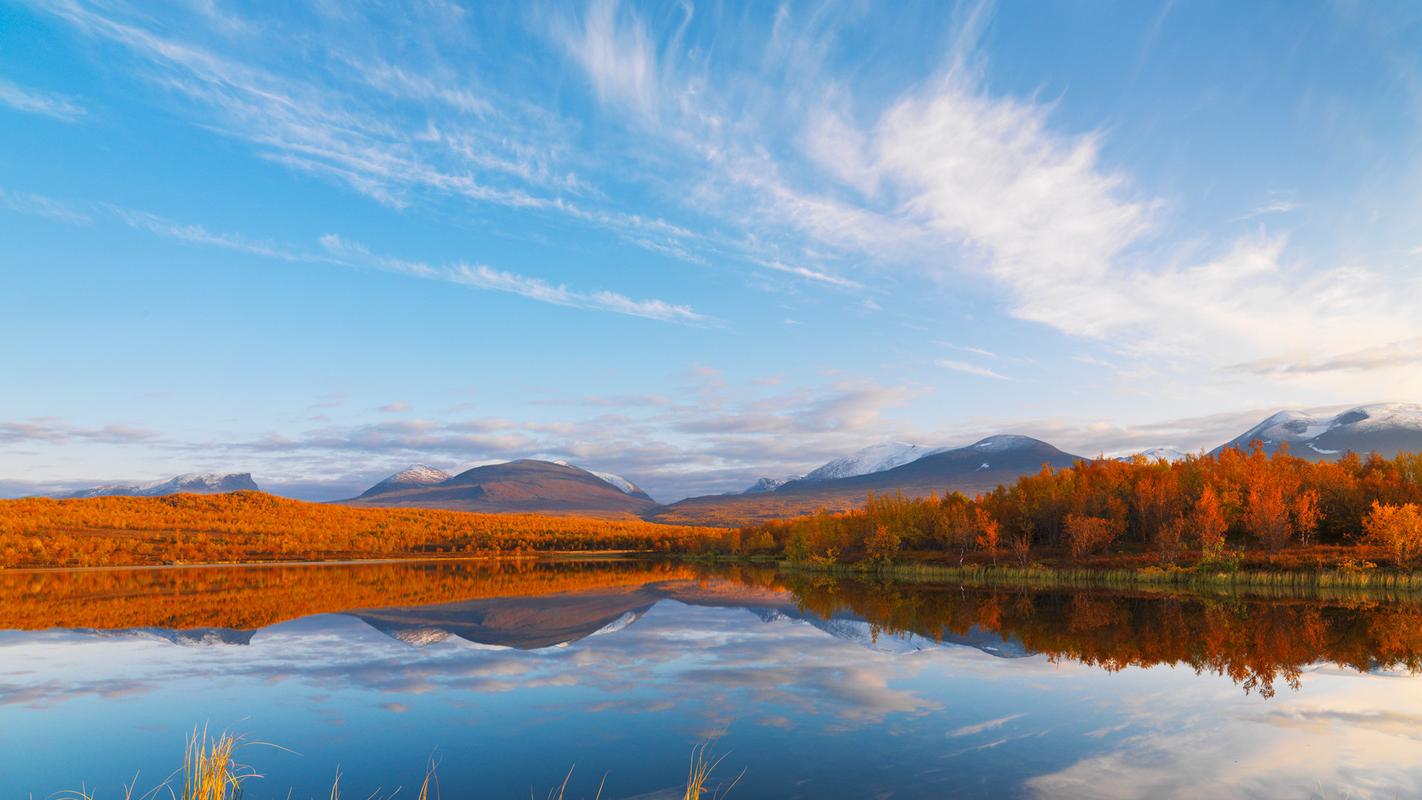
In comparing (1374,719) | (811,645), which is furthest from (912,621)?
(1374,719)

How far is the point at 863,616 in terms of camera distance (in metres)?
39.5

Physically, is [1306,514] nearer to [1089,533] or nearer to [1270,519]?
[1270,519]

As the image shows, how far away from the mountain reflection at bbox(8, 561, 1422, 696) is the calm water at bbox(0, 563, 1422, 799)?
0.89 ft

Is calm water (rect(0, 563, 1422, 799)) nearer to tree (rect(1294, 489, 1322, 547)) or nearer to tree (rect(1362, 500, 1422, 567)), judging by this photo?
tree (rect(1362, 500, 1422, 567))

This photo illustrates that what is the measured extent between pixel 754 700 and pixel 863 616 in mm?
21313

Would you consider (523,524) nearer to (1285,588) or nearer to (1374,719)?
(1285,588)

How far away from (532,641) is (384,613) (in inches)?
622

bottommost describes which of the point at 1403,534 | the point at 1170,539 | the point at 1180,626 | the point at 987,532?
the point at 1180,626

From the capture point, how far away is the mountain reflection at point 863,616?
85.3 ft

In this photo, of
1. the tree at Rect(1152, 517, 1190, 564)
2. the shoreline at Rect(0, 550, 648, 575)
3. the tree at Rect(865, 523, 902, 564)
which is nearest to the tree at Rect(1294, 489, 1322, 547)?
the tree at Rect(1152, 517, 1190, 564)

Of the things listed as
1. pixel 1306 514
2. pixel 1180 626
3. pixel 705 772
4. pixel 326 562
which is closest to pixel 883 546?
pixel 1306 514

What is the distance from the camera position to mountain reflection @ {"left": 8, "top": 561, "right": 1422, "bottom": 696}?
25984 mm

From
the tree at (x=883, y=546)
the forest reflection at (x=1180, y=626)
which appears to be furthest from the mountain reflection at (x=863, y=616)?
the tree at (x=883, y=546)

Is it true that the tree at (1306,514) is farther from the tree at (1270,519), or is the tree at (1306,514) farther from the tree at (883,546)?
the tree at (883,546)
